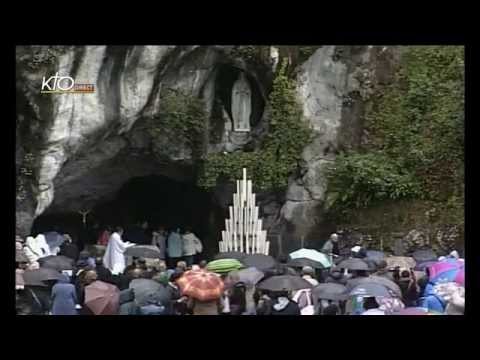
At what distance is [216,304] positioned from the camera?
952 cm

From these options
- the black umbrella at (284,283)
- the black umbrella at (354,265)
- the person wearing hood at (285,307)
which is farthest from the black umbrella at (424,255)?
the person wearing hood at (285,307)

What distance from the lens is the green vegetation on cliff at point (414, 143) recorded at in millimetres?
12383

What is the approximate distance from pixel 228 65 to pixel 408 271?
15.7 feet

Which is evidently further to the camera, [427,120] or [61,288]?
[427,120]

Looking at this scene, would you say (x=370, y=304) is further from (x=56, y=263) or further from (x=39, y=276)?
(x=56, y=263)

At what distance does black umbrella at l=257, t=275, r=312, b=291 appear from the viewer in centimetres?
938

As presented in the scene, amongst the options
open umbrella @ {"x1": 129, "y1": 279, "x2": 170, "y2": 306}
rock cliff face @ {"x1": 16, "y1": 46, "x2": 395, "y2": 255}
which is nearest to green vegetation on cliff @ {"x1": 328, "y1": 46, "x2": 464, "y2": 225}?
rock cliff face @ {"x1": 16, "y1": 46, "x2": 395, "y2": 255}

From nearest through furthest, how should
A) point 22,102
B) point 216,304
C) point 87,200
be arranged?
point 216,304 < point 22,102 < point 87,200

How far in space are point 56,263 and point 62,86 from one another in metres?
2.67

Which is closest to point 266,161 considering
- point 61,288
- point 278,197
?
point 278,197

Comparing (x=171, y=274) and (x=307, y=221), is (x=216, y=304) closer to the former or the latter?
(x=171, y=274)

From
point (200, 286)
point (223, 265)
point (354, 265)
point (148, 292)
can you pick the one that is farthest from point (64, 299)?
point (354, 265)

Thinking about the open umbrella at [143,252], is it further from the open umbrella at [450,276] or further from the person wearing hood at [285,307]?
the open umbrella at [450,276]

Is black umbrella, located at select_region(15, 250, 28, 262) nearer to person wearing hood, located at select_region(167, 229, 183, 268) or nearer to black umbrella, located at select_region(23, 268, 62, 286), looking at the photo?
black umbrella, located at select_region(23, 268, 62, 286)
